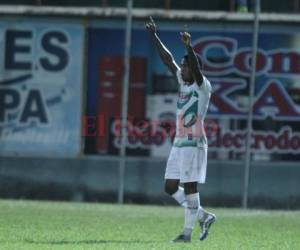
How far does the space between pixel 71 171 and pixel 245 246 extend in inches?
312

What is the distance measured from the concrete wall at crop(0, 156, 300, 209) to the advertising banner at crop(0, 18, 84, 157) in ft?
0.96

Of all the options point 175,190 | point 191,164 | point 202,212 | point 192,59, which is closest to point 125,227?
point 175,190

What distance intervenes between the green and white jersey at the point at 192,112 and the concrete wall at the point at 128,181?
6.85m

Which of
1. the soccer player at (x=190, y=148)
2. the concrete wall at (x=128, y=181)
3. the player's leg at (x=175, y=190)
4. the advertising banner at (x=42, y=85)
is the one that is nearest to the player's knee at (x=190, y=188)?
the soccer player at (x=190, y=148)

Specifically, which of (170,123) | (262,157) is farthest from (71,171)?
(262,157)

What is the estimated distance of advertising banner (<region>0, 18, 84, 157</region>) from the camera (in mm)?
18125

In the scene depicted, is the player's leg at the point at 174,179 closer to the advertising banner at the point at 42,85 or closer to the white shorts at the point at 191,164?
the white shorts at the point at 191,164

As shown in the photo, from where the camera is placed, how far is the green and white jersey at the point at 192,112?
11188 mm

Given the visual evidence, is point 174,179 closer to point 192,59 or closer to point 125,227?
point 192,59

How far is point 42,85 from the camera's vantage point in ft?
59.7

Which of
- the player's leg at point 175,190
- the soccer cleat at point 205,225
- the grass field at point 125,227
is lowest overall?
the grass field at point 125,227

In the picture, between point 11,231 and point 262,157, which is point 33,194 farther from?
point 11,231

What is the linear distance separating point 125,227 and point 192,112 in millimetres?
2296

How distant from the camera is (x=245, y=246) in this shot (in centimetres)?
1062
